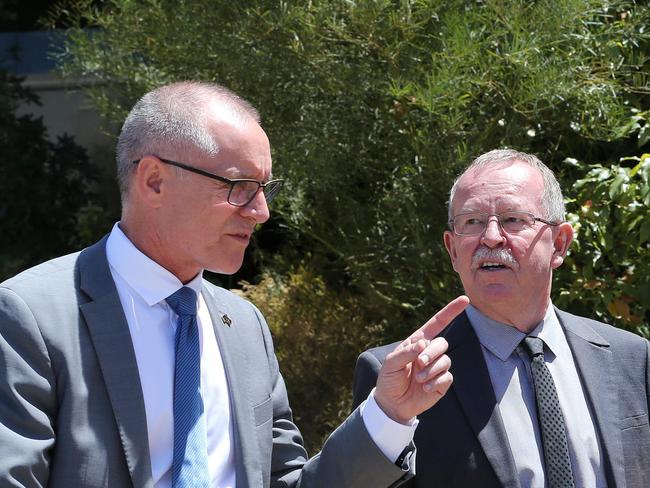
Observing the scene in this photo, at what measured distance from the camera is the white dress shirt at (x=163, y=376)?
2252 mm

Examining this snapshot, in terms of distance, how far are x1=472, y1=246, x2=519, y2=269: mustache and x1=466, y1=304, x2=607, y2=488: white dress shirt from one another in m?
0.17

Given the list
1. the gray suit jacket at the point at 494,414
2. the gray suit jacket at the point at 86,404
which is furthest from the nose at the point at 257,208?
the gray suit jacket at the point at 494,414

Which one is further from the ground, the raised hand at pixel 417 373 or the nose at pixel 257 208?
the nose at pixel 257 208

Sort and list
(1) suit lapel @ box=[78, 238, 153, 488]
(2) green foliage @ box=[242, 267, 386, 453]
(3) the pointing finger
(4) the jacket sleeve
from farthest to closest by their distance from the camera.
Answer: (2) green foliage @ box=[242, 267, 386, 453] < (3) the pointing finger < (1) suit lapel @ box=[78, 238, 153, 488] < (4) the jacket sleeve

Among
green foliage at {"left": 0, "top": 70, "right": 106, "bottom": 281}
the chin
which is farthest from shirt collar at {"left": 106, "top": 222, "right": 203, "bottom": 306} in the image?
green foliage at {"left": 0, "top": 70, "right": 106, "bottom": 281}

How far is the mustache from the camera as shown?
109 inches

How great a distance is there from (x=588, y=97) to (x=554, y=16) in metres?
0.38

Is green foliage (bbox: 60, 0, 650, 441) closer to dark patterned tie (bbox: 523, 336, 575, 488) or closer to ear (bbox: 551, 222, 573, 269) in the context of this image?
ear (bbox: 551, 222, 573, 269)

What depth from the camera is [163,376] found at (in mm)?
2297

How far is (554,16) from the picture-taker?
165 inches

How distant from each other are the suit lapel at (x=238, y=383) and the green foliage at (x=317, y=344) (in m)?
2.57

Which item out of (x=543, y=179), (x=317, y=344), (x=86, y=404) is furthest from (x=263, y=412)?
(x=317, y=344)

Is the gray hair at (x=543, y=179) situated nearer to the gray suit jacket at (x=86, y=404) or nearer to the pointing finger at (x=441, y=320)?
the pointing finger at (x=441, y=320)

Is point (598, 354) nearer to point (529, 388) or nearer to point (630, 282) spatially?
point (529, 388)
